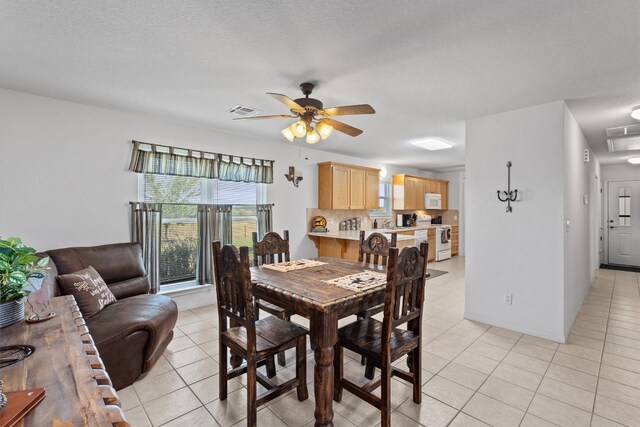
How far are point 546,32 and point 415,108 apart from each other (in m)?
1.48

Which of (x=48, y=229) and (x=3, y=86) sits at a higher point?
(x=3, y=86)

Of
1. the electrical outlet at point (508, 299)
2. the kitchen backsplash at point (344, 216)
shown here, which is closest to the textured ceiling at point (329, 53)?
the electrical outlet at point (508, 299)

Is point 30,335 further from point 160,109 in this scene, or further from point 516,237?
point 516,237

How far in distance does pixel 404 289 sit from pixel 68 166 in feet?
11.5

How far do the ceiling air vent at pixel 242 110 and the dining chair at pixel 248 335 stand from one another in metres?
1.80

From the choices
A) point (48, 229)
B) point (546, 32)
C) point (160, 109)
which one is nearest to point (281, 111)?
point (160, 109)

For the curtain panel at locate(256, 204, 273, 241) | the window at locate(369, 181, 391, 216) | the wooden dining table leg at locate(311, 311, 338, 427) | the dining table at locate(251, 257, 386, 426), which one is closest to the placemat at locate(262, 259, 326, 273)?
the dining table at locate(251, 257, 386, 426)

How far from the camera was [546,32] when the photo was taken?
75.0 inches

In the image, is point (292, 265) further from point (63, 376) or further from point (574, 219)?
point (574, 219)

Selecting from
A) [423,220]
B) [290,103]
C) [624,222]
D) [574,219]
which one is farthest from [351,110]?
[624,222]

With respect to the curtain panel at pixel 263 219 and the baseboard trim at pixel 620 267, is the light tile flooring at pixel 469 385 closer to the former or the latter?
the curtain panel at pixel 263 219

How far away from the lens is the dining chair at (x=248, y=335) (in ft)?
6.04

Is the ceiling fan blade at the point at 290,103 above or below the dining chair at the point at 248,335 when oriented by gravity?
above

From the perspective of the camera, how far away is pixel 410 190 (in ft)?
24.9
